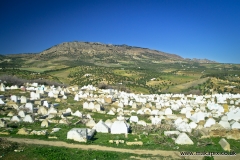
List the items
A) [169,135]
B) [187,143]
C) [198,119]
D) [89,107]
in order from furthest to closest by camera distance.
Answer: [89,107], [198,119], [169,135], [187,143]

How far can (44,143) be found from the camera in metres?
17.4

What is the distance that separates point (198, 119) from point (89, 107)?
1810cm

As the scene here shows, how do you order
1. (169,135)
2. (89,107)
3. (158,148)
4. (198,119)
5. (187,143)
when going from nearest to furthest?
(158,148)
(187,143)
(169,135)
(198,119)
(89,107)

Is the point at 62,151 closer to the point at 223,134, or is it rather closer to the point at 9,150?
the point at 9,150

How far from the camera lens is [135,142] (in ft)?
60.0

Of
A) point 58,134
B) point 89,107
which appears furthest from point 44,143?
point 89,107

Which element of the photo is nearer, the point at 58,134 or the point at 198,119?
the point at 58,134

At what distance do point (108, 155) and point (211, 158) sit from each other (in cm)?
709

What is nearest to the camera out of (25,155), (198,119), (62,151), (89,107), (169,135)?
(25,155)

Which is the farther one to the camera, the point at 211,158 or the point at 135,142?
the point at 135,142

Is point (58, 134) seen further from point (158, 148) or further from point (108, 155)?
point (158, 148)

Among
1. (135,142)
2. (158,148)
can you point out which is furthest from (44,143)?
(158,148)

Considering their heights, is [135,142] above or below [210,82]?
below

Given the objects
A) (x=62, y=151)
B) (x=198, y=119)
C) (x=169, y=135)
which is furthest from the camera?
(x=198, y=119)
